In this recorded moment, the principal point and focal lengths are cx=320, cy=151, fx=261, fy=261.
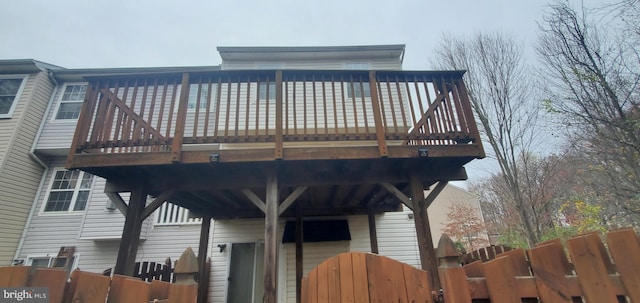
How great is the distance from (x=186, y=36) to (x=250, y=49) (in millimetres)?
26526

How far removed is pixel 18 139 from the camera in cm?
837

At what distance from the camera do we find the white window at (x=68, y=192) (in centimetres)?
852

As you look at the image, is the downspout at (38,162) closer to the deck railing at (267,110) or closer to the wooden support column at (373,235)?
the deck railing at (267,110)

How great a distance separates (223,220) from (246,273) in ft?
5.01

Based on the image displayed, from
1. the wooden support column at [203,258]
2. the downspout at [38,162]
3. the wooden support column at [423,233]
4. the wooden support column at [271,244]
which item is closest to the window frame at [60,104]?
the downspout at [38,162]

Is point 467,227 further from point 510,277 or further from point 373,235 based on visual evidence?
point 510,277

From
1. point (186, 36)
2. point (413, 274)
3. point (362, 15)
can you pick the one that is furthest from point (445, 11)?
point (186, 36)

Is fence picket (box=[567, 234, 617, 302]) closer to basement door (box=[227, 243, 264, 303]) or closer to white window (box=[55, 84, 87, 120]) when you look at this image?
basement door (box=[227, 243, 264, 303])

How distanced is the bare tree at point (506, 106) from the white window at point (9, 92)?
49.9 ft

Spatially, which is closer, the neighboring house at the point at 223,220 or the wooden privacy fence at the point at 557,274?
the wooden privacy fence at the point at 557,274

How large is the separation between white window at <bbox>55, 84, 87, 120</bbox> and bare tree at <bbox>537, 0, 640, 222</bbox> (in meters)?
14.8

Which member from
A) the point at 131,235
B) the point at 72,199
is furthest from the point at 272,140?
the point at 72,199

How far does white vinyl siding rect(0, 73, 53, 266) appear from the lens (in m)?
7.77

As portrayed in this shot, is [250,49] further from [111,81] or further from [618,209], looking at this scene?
[618,209]
